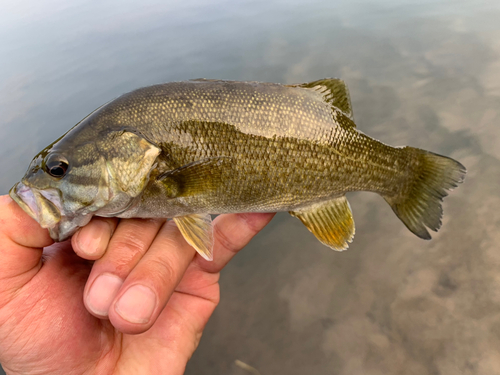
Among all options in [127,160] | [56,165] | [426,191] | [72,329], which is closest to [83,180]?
[56,165]

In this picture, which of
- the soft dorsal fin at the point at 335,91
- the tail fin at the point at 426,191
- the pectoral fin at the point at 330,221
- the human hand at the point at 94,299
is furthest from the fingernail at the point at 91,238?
the tail fin at the point at 426,191

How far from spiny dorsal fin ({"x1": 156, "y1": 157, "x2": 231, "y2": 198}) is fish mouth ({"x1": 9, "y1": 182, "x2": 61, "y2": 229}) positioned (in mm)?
549

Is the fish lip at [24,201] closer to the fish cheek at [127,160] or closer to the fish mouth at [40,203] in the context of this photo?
the fish mouth at [40,203]

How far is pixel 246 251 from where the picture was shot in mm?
3746

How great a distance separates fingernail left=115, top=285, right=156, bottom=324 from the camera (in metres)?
1.40

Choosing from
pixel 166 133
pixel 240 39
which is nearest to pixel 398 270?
pixel 166 133

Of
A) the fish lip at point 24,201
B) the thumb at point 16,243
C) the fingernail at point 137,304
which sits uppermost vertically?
the fish lip at point 24,201

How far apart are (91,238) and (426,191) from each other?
2.22 m

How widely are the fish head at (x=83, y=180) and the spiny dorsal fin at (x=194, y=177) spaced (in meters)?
0.14

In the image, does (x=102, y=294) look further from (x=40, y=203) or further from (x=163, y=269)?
(x=40, y=203)

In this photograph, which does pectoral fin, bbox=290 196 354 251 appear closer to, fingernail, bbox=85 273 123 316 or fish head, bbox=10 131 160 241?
fish head, bbox=10 131 160 241

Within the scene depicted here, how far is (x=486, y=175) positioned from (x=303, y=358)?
3.27 meters

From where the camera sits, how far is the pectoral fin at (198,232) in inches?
68.7

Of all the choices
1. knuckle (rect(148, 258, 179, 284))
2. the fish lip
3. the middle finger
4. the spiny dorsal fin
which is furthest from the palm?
the spiny dorsal fin
